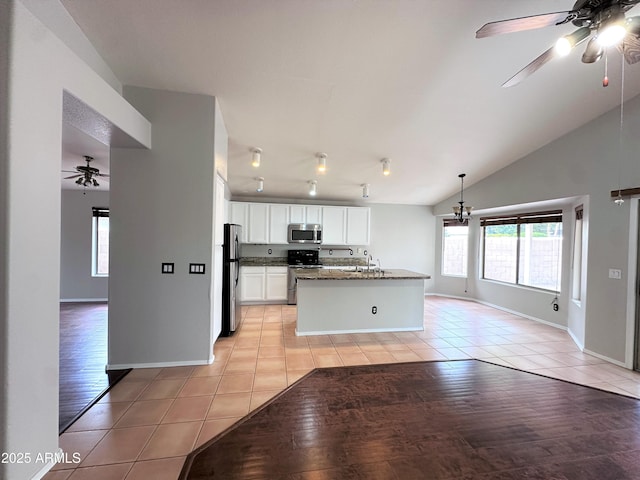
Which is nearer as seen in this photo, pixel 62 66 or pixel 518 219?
pixel 62 66

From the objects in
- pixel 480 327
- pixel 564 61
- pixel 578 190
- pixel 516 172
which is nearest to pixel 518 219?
pixel 516 172

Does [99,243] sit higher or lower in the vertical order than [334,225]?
lower

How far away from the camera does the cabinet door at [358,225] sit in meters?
5.97

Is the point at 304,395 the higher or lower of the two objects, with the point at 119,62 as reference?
lower

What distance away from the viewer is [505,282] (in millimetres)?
5344

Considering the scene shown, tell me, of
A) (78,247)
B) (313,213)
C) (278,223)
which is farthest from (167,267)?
(78,247)

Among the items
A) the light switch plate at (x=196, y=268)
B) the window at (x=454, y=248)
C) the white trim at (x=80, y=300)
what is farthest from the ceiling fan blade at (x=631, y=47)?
the white trim at (x=80, y=300)

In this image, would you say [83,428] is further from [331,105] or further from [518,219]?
[518,219]

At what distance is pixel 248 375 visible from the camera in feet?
8.64

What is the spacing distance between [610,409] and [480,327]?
2037 mm

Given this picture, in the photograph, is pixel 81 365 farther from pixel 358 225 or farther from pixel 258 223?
pixel 358 225

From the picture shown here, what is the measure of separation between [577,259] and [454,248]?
2.46 metres

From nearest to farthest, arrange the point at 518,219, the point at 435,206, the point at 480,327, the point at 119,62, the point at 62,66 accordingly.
Answer: the point at 62,66
the point at 119,62
the point at 480,327
the point at 518,219
the point at 435,206

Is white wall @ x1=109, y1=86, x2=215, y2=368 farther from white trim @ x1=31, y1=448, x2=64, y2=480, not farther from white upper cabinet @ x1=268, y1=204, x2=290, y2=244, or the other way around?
white upper cabinet @ x1=268, y1=204, x2=290, y2=244
